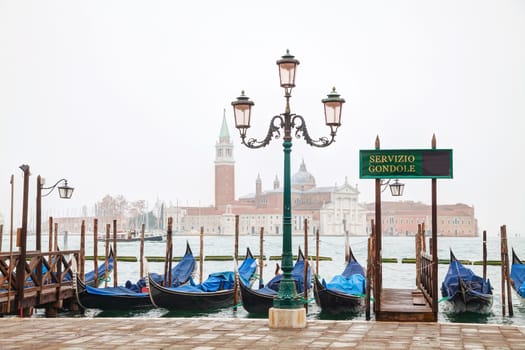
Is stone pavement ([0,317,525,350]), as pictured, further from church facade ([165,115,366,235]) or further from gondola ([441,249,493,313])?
church facade ([165,115,366,235])

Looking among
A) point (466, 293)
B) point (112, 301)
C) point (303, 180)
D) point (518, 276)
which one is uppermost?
point (303, 180)

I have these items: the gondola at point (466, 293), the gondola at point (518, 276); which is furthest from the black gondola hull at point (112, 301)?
the gondola at point (518, 276)

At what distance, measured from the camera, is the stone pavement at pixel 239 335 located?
4.73m

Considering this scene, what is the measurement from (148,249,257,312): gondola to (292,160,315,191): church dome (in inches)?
3040

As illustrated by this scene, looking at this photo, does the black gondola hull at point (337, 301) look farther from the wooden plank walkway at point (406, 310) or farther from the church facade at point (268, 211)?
the church facade at point (268, 211)

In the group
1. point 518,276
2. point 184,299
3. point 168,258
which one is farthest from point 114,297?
point 518,276

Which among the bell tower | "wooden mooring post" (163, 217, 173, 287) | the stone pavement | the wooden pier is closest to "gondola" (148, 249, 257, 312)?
"wooden mooring post" (163, 217, 173, 287)

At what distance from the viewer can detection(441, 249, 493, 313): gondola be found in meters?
10.4

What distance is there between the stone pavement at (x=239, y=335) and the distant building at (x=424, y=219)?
71972 mm

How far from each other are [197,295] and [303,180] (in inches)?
3114

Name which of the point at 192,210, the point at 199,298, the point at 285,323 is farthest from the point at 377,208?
the point at 192,210

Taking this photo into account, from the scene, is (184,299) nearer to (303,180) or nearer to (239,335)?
(239,335)

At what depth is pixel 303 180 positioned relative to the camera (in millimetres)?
89188

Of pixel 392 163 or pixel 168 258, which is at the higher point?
pixel 392 163
